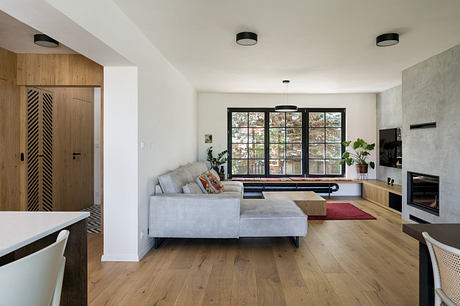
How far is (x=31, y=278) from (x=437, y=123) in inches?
184

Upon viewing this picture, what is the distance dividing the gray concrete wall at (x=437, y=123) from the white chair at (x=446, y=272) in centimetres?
294

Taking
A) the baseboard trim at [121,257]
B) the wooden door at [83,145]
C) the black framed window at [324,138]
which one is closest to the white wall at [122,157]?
the baseboard trim at [121,257]

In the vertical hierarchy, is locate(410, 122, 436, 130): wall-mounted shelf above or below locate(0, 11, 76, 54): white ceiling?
below

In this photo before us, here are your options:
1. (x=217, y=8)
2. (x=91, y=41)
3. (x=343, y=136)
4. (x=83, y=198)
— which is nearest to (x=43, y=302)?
(x=91, y=41)

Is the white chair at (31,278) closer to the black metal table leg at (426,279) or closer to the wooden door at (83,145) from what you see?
the black metal table leg at (426,279)

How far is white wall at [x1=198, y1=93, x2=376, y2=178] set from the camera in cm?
688

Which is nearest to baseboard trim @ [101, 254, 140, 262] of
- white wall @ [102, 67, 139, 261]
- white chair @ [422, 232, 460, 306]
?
white wall @ [102, 67, 139, 261]

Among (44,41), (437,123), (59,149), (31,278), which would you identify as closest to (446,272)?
(31,278)

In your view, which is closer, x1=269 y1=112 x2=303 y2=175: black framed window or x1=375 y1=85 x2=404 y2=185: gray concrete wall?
x1=375 y1=85 x2=404 y2=185: gray concrete wall

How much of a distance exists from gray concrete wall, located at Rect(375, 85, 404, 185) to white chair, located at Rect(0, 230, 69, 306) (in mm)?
6369

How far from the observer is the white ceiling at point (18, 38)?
2.84 m

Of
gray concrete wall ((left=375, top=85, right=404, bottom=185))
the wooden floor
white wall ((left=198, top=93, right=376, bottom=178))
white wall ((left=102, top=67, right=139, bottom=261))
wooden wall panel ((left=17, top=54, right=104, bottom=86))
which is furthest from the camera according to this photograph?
white wall ((left=198, top=93, right=376, bottom=178))

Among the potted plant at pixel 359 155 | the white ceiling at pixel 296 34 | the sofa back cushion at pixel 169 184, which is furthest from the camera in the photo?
the potted plant at pixel 359 155

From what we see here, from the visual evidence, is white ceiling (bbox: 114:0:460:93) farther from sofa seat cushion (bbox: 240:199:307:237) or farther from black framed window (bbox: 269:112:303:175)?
sofa seat cushion (bbox: 240:199:307:237)
